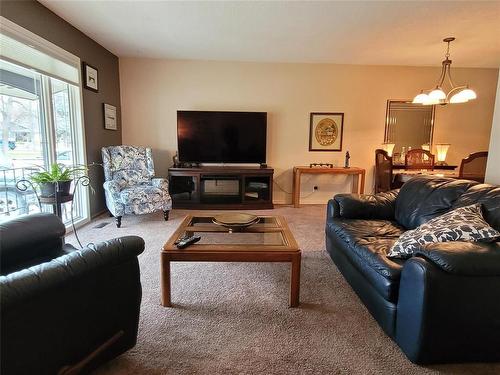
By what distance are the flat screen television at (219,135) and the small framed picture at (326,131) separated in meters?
0.90

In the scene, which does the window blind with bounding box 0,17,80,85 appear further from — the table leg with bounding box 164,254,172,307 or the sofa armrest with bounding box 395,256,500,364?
the sofa armrest with bounding box 395,256,500,364

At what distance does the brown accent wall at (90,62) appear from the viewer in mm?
2672

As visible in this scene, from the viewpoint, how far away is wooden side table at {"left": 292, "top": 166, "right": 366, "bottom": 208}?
4.79 m

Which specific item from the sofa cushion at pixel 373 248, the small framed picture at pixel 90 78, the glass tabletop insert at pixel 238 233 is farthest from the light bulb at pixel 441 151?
the small framed picture at pixel 90 78

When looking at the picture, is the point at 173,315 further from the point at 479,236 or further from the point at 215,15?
the point at 215,15

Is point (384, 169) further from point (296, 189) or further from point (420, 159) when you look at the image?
point (296, 189)

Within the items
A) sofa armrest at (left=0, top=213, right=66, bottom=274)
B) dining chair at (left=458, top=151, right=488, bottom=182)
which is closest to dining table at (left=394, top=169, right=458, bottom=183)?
dining chair at (left=458, top=151, right=488, bottom=182)

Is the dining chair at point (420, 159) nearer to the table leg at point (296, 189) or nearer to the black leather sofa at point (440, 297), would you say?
the table leg at point (296, 189)

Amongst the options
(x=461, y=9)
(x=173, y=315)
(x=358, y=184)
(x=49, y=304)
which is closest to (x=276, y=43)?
(x=461, y=9)

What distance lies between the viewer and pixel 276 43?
388cm

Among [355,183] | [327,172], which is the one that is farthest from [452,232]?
[355,183]

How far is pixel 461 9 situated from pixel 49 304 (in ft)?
13.1

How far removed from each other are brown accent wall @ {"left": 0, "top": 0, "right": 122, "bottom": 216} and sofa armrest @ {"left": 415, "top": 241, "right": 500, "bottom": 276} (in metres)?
3.59

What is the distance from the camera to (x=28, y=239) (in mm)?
1419
